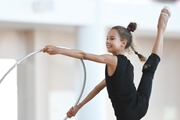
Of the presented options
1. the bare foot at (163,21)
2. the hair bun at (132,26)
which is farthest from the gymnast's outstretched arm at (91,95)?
the bare foot at (163,21)

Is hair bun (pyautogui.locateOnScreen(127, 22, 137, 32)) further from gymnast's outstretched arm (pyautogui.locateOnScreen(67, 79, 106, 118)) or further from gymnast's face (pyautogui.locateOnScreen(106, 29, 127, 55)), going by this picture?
gymnast's outstretched arm (pyautogui.locateOnScreen(67, 79, 106, 118))

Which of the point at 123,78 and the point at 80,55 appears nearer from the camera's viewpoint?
the point at 80,55

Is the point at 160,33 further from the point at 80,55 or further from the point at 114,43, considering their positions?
the point at 80,55

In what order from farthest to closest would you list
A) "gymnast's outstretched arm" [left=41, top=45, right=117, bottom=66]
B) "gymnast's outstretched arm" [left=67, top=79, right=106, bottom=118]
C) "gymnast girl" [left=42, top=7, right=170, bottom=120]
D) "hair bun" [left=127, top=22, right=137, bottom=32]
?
"gymnast's outstretched arm" [left=67, top=79, right=106, bottom=118] < "hair bun" [left=127, top=22, right=137, bottom=32] < "gymnast girl" [left=42, top=7, right=170, bottom=120] < "gymnast's outstretched arm" [left=41, top=45, right=117, bottom=66]

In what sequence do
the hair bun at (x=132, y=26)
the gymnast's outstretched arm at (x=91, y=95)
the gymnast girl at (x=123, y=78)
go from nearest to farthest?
the gymnast girl at (x=123, y=78) → the hair bun at (x=132, y=26) → the gymnast's outstretched arm at (x=91, y=95)

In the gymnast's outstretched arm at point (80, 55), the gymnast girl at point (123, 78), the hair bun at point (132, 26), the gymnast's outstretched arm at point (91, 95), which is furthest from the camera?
the gymnast's outstretched arm at point (91, 95)

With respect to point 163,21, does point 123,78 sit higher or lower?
lower

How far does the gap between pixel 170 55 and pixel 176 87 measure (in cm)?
59

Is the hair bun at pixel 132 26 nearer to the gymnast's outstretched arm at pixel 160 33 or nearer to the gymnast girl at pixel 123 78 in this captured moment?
the gymnast girl at pixel 123 78

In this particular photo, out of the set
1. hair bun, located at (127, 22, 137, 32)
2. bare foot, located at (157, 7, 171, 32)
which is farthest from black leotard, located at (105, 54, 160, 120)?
bare foot, located at (157, 7, 171, 32)

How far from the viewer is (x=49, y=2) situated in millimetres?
6082

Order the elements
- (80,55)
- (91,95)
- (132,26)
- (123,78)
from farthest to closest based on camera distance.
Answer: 1. (91,95)
2. (132,26)
3. (123,78)
4. (80,55)

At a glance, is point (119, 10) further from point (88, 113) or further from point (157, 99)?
point (157, 99)

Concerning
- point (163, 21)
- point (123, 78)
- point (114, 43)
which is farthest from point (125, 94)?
point (163, 21)
